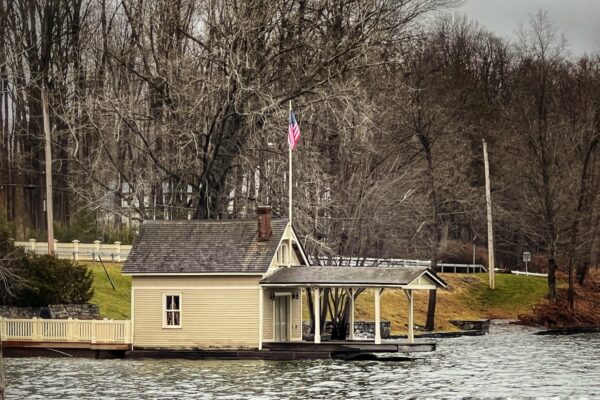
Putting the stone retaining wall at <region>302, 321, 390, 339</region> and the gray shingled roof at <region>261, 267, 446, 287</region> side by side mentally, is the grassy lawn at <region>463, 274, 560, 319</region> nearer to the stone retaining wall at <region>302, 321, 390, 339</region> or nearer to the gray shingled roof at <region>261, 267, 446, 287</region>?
the stone retaining wall at <region>302, 321, 390, 339</region>

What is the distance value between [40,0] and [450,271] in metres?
33.6

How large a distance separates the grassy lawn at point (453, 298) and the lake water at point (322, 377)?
1394 centimetres

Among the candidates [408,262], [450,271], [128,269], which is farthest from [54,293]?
[450,271]

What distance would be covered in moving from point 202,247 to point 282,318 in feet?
16.1

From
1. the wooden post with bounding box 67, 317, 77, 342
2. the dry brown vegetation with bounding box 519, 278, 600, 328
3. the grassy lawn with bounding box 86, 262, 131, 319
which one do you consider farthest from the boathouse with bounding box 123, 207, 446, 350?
the dry brown vegetation with bounding box 519, 278, 600, 328

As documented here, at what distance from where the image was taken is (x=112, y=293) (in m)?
64.6

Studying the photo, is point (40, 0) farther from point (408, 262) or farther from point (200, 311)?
point (200, 311)

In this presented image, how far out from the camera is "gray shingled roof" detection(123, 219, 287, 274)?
5262cm

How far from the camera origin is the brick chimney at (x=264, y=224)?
52.9 meters

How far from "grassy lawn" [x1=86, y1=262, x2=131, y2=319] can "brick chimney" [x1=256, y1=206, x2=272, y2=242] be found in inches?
418

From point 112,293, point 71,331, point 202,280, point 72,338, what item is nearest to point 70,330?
point 71,331

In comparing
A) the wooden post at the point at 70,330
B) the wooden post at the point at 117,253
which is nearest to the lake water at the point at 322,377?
the wooden post at the point at 70,330

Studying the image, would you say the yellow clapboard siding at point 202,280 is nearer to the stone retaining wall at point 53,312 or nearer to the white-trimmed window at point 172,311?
the white-trimmed window at point 172,311

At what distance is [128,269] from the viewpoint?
53.1 meters
